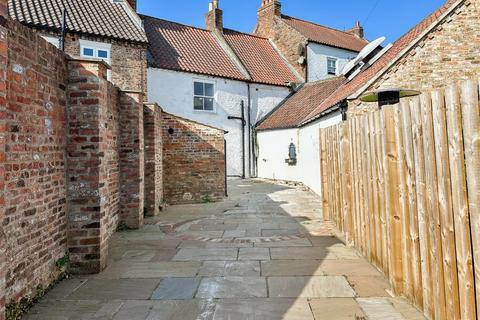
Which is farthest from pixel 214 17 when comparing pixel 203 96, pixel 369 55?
pixel 369 55

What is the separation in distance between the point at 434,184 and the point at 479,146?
62 cm

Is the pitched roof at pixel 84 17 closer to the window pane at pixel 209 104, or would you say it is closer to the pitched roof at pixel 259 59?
the window pane at pixel 209 104

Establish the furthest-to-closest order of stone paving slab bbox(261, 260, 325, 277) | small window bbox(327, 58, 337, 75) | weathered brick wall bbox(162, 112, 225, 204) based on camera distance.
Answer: small window bbox(327, 58, 337, 75) < weathered brick wall bbox(162, 112, 225, 204) < stone paving slab bbox(261, 260, 325, 277)

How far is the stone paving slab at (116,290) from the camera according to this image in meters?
3.91

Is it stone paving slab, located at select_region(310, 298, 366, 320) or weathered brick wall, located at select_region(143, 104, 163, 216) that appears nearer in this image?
stone paving slab, located at select_region(310, 298, 366, 320)

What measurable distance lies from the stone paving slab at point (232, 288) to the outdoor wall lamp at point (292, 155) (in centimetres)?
1349

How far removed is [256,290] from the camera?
405cm

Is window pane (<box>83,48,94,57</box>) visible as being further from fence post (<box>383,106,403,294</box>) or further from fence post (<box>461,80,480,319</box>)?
fence post (<box>461,80,480,319</box>)

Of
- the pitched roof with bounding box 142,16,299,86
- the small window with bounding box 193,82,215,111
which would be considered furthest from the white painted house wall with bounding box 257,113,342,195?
the pitched roof with bounding box 142,16,299,86

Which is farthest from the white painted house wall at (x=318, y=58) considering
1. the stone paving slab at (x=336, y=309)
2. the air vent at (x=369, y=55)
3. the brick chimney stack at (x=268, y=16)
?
the stone paving slab at (x=336, y=309)

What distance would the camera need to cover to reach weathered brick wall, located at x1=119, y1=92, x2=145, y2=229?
7551mm

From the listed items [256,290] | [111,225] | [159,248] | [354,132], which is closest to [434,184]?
[256,290]

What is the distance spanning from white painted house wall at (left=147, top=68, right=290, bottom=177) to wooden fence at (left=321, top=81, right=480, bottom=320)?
14210 mm

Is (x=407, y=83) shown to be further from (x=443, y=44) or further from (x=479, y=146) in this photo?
(x=479, y=146)
